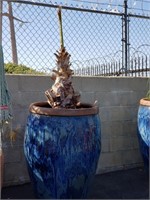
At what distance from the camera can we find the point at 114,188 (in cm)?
317

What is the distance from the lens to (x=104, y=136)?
3.71 m

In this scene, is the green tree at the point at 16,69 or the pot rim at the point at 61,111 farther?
the green tree at the point at 16,69

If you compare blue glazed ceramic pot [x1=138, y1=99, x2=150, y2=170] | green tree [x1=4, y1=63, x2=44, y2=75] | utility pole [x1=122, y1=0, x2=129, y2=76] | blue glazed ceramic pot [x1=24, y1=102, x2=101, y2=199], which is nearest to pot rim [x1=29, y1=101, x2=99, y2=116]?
blue glazed ceramic pot [x1=24, y1=102, x2=101, y2=199]

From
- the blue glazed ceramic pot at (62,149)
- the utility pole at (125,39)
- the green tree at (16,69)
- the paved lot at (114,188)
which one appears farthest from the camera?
the utility pole at (125,39)

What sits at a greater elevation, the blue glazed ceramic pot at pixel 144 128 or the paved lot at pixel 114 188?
the blue glazed ceramic pot at pixel 144 128

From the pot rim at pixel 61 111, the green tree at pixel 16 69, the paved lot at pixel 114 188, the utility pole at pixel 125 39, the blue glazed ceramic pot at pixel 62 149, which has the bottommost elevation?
the paved lot at pixel 114 188

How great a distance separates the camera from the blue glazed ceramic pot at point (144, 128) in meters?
3.25

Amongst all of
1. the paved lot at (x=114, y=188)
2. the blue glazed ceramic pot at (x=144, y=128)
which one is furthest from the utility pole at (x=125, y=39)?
the paved lot at (x=114, y=188)

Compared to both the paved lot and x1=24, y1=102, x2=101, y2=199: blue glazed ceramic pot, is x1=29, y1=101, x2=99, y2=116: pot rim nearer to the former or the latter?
x1=24, y1=102, x2=101, y2=199: blue glazed ceramic pot

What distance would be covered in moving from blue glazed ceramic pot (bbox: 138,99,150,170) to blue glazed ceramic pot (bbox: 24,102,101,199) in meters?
0.85

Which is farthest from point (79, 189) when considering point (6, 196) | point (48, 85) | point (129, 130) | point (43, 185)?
point (129, 130)

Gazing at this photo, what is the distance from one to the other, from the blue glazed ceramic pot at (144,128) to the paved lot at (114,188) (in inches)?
10.6

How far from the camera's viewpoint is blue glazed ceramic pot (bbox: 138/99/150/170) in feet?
10.7

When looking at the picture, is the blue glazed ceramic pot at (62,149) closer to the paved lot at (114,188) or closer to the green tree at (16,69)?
the paved lot at (114,188)
